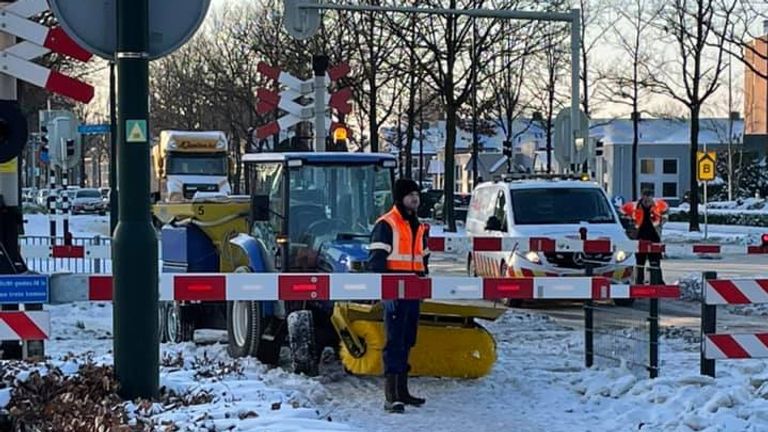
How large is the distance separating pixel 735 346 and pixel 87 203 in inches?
2509

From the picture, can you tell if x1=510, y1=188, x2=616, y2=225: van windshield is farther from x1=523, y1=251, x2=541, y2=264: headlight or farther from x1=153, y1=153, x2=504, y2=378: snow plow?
x1=153, y1=153, x2=504, y2=378: snow plow

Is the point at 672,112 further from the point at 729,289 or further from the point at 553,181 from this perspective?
the point at 729,289

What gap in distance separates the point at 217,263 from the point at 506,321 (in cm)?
461

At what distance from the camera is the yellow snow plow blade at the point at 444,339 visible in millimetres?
10180

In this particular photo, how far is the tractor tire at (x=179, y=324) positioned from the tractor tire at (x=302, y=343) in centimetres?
321

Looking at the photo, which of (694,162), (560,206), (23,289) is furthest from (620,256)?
(694,162)

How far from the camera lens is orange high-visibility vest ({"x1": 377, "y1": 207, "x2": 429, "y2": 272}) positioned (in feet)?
31.3

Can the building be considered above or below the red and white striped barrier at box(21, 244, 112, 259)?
above

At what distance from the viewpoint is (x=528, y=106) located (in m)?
52.1

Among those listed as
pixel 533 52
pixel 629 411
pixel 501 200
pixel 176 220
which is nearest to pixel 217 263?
pixel 176 220

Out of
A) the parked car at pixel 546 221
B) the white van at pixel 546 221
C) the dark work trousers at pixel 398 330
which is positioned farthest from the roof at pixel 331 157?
the white van at pixel 546 221

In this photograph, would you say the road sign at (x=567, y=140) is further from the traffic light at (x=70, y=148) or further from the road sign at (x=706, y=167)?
the road sign at (x=706, y=167)

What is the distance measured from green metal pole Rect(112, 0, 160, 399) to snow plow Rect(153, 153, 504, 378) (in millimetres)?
3263

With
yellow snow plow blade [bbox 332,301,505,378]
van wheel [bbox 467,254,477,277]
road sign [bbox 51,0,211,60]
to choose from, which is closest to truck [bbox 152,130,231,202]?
van wheel [bbox 467,254,477,277]
